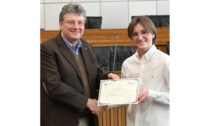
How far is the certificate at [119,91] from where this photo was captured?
1655 mm

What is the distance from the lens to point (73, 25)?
1.81 meters

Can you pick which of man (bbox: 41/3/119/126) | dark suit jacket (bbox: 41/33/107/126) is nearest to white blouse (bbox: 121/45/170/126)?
man (bbox: 41/3/119/126)

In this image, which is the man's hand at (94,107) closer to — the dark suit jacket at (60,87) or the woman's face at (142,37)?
the dark suit jacket at (60,87)

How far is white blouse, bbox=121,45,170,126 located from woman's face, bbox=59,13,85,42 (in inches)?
14.6

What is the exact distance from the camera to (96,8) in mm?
7359

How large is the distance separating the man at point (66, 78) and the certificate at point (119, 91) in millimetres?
119

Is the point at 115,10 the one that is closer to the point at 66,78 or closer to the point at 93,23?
the point at 93,23

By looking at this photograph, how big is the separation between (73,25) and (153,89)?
540 mm

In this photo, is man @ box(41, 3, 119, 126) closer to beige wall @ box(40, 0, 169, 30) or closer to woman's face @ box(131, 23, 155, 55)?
woman's face @ box(131, 23, 155, 55)

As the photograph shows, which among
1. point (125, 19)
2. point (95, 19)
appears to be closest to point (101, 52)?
point (95, 19)

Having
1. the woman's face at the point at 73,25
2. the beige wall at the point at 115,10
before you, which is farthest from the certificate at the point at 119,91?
the beige wall at the point at 115,10
